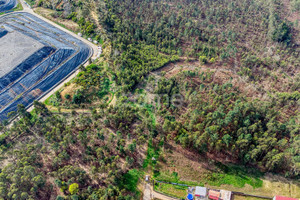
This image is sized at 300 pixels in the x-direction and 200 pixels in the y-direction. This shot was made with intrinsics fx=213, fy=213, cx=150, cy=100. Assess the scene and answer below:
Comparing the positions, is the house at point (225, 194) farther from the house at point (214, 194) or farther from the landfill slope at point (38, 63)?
the landfill slope at point (38, 63)

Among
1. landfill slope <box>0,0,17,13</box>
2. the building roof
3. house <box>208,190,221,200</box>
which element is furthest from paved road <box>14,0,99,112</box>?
house <box>208,190,221,200</box>

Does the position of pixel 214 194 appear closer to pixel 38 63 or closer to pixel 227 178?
pixel 227 178

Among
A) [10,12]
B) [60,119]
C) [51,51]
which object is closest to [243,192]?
[60,119]

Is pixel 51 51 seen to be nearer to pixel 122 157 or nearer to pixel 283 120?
pixel 122 157

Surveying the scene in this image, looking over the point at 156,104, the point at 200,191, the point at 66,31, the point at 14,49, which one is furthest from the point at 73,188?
the point at 66,31

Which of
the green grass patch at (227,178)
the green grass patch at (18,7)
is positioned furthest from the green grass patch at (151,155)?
the green grass patch at (18,7)

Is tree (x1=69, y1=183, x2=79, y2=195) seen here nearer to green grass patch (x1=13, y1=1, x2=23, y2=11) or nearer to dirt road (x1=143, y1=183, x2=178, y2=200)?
dirt road (x1=143, y1=183, x2=178, y2=200)
